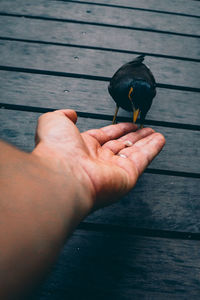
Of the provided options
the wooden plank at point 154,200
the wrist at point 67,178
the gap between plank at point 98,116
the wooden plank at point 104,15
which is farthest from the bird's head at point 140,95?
the wooden plank at point 104,15

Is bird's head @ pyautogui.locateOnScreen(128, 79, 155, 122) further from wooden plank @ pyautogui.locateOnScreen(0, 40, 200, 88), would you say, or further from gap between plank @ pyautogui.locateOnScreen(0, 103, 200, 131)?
wooden plank @ pyautogui.locateOnScreen(0, 40, 200, 88)

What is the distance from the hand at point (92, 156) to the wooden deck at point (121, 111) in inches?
5.1

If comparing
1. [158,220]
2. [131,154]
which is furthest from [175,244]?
[131,154]

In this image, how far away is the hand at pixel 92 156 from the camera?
2.12 ft

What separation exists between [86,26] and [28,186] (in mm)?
1259

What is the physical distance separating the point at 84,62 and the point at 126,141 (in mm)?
562

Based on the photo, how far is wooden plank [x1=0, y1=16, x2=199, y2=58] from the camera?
4.42 ft

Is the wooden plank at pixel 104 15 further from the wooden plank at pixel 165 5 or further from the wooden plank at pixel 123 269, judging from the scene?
the wooden plank at pixel 123 269

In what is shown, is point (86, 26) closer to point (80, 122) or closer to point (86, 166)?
point (80, 122)

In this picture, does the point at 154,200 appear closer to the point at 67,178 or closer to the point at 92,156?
the point at 92,156

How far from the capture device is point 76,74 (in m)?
1.20

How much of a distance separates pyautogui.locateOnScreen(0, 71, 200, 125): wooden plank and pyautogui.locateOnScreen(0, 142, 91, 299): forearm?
582 millimetres

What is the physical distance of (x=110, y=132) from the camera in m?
0.95

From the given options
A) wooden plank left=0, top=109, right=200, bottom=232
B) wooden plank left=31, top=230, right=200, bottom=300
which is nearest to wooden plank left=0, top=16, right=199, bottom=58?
wooden plank left=0, top=109, right=200, bottom=232
